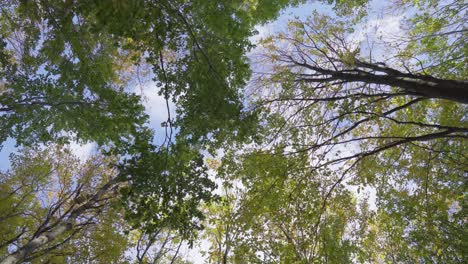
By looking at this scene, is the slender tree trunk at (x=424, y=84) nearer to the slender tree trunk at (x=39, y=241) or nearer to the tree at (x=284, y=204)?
the tree at (x=284, y=204)

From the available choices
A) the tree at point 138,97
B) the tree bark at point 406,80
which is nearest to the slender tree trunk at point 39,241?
the tree at point 138,97

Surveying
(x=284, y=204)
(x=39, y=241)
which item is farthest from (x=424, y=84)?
(x=39, y=241)

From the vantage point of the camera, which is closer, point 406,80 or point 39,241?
point 406,80

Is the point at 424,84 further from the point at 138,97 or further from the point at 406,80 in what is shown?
the point at 138,97

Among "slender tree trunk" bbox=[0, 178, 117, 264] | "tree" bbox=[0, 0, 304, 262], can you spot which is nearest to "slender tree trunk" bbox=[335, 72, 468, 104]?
"tree" bbox=[0, 0, 304, 262]

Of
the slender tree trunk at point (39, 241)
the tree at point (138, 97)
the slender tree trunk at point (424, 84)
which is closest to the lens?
the tree at point (138, 97)

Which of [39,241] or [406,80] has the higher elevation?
[406,80]

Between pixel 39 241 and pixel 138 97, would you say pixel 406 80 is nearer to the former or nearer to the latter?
pixel 138 97

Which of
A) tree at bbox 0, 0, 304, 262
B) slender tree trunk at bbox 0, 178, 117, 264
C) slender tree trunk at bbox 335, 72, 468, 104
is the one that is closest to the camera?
tree at bbox 0, 0, 304, 262

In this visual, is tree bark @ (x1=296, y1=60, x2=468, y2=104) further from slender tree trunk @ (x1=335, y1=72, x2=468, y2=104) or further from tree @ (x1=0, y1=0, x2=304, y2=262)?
tree @ (x1=0, y1=0, x2=304, y2=262)

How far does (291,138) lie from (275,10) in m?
3.43

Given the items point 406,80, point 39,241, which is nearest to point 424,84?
point 406,80

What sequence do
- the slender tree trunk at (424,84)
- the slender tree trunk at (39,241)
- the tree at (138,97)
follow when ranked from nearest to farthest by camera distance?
the tree at (138,97), the slender tree trunk at (424,84), the slender tree trunk at (39,241)

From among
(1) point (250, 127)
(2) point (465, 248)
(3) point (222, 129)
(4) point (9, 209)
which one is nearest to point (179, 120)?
(3) point (222, 129)
